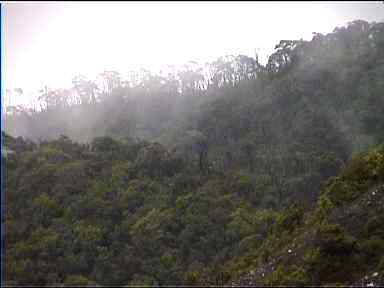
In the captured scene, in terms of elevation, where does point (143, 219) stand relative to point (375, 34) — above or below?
below

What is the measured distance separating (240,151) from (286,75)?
25.5 feet

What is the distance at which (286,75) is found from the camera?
29.0 metres

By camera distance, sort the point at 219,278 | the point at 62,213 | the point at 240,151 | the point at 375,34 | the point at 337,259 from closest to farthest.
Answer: the point at 337,259
the point at 219,278
the point at 62,213
the point at 240,151
the point at 375,34

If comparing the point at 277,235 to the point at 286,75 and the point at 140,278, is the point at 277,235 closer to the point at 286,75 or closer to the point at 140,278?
the point at 140,278

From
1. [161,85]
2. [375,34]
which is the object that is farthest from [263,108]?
[161,85]

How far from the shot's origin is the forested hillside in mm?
9406

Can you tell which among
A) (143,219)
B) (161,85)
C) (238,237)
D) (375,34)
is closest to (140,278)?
(143,219)

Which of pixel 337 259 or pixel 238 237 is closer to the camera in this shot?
pixel 337 259

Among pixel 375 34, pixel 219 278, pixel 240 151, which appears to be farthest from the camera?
pixel 375 34

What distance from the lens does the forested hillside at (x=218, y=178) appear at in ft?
30.9

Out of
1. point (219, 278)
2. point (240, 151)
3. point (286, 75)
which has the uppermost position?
point (286, 75)

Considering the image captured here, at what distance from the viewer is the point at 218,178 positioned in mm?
17594

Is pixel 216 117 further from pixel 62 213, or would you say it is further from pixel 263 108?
pixel 62 213

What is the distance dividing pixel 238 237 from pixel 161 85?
78.2ft
